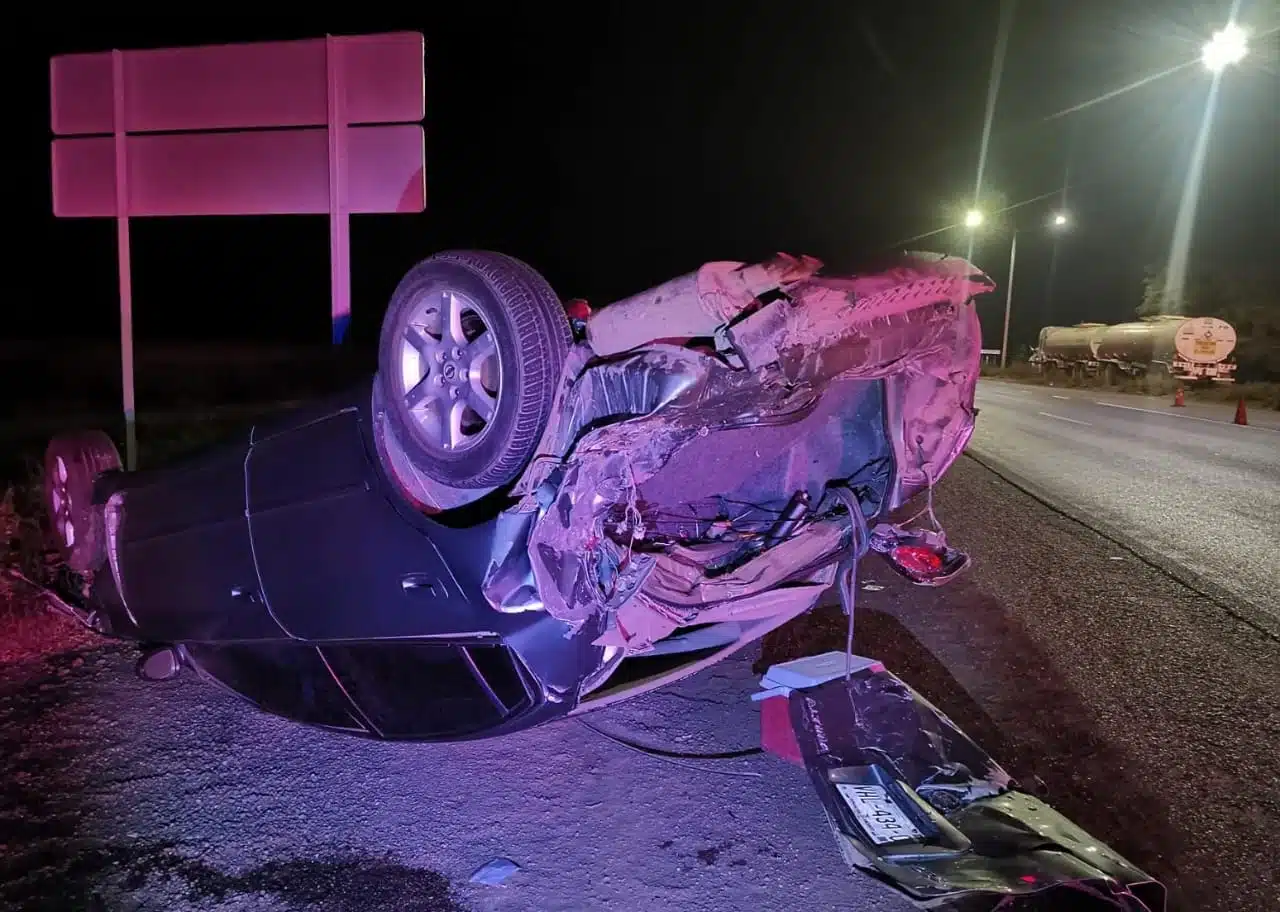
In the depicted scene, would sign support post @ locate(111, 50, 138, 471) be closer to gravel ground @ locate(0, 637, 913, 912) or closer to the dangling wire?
gravel ground @ locate(0, 637, 913, 912)

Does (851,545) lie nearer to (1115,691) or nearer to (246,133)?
(1115,691)

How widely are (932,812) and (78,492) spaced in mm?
4193

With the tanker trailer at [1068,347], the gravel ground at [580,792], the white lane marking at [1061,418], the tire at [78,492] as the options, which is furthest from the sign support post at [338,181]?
the tanker trailer at [1068,347]

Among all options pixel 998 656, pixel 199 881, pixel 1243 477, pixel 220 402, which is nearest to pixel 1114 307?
pixel 1243 477

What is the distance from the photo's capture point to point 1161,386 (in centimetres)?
3111

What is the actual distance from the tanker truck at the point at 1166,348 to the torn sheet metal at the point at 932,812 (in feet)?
109

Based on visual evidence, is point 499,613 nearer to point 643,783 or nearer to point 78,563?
point 643,783

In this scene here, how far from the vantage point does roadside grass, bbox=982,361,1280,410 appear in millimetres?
26656

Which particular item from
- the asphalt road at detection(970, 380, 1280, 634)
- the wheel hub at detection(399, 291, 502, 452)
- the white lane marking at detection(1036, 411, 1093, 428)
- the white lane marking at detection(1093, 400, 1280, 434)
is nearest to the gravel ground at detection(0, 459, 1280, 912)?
the wheel hub at detection(399, 291, 502, 452)

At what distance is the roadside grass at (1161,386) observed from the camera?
26.7 metres

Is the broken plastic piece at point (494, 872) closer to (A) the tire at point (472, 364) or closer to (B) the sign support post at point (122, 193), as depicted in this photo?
(A) the tire at point (472, 364)

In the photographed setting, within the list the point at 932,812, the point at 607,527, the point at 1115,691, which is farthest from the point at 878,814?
the point at 1115,691

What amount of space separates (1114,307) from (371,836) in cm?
6695

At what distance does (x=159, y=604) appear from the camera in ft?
13.9
